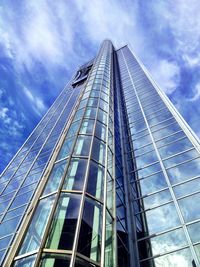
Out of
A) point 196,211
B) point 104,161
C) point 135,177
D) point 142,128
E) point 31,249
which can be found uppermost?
point 142,128

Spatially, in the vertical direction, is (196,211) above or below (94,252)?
above

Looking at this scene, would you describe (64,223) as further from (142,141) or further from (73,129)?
(142,141)

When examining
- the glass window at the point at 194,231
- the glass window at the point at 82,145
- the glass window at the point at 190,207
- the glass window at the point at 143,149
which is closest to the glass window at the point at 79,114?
the glass window at the point at 82,145

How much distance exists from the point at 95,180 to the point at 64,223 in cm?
297

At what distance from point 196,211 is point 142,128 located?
418 inches

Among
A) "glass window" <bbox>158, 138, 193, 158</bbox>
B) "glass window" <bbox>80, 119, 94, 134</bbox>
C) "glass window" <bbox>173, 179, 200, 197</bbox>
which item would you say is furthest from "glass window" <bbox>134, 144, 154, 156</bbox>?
"glass window" <bbox>173, 179, 200, 197</bbox>

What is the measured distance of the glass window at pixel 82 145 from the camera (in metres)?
12.6

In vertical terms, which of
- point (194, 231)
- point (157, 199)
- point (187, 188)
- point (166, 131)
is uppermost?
point (166, 131)

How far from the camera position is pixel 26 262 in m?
7.14

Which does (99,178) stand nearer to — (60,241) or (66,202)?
(66,202)

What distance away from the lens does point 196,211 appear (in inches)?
451

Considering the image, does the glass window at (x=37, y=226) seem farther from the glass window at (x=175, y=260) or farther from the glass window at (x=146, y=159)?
the glass window at (x=146, y=159)

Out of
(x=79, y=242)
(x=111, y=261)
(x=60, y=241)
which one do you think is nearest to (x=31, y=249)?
(x=60, y=241)

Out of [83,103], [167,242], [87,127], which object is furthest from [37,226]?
[83,103]
